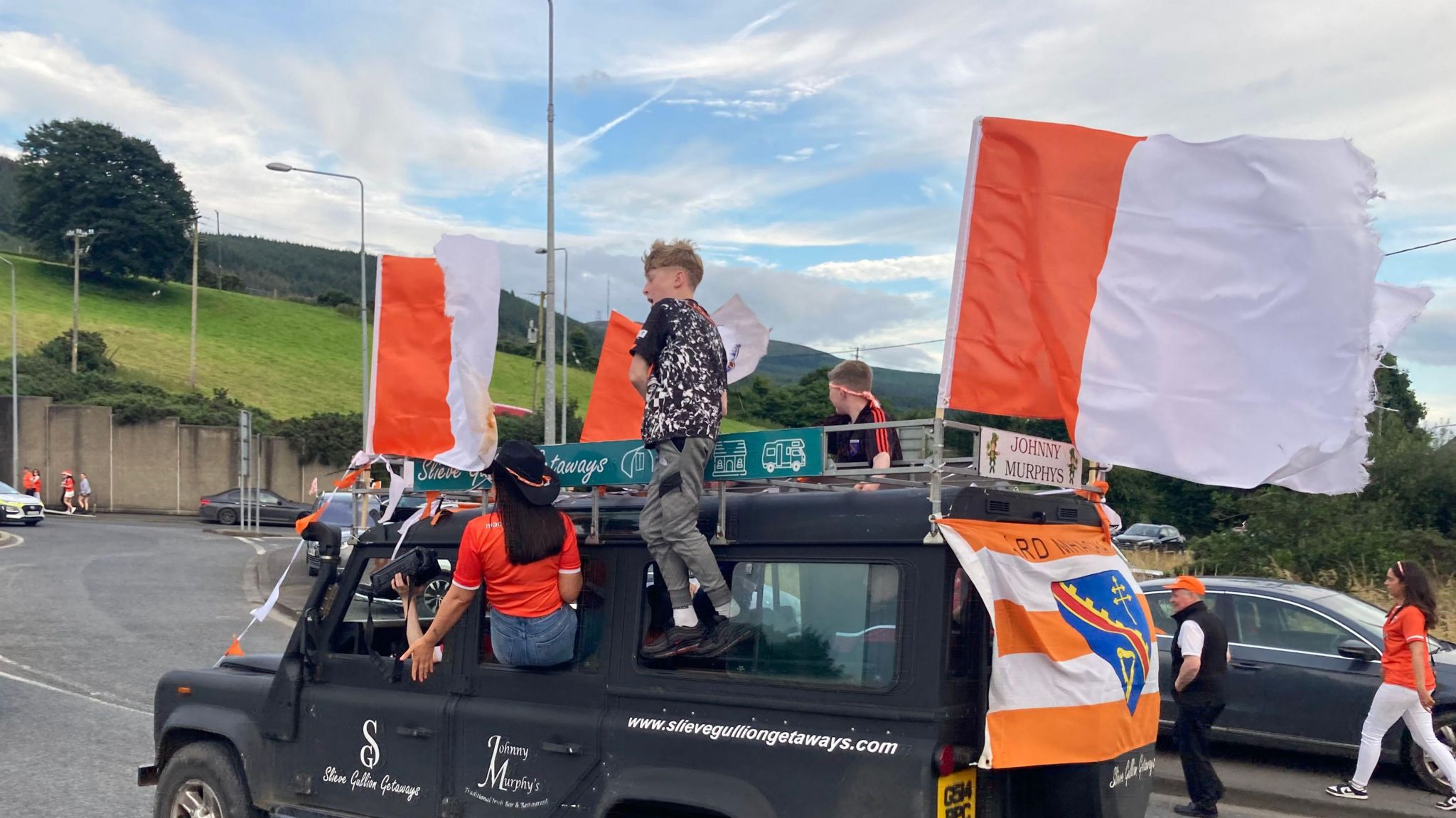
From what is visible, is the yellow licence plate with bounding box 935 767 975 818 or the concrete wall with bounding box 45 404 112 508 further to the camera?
the concrete wall with bounding box 45 404 112 508

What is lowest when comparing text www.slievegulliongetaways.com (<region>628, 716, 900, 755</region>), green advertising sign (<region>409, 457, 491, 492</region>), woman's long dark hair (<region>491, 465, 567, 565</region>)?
text www.slievegulliongetaways.com (<region>628, 716, 900, 755</region>)

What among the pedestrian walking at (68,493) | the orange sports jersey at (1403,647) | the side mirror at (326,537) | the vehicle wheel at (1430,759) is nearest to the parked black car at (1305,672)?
the vehicle wheel at (1430,759)

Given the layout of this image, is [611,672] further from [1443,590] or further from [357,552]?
[1443,590]

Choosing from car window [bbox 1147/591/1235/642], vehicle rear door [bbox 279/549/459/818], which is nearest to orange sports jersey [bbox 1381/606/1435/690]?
car window [bbox 1147/591/1235/642]

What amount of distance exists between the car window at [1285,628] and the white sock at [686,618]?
275 inches

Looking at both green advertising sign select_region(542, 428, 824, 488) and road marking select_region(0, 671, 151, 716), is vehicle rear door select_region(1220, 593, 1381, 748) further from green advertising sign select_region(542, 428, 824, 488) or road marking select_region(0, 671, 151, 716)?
road marking select_region(0, 671, 151, 716)

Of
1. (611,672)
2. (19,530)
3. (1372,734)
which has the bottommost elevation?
(19,530)

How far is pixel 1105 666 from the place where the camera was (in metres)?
3.69

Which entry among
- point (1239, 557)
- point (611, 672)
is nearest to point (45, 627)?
point (611, 672)

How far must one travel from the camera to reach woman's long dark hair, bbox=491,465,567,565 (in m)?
4.05

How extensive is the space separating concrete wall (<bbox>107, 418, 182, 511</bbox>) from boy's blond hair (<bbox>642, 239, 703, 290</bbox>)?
50.3 m

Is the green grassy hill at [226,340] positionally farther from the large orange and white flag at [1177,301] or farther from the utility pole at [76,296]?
the large orange and white flag at [1177,301]

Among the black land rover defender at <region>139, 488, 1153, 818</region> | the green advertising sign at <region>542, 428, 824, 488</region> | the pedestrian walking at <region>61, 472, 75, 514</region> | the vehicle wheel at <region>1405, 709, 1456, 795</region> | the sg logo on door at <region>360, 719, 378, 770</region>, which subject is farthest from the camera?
the pedestrian walking at <region>61, 472, 75, 514</region>

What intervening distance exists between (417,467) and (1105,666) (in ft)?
9.46
